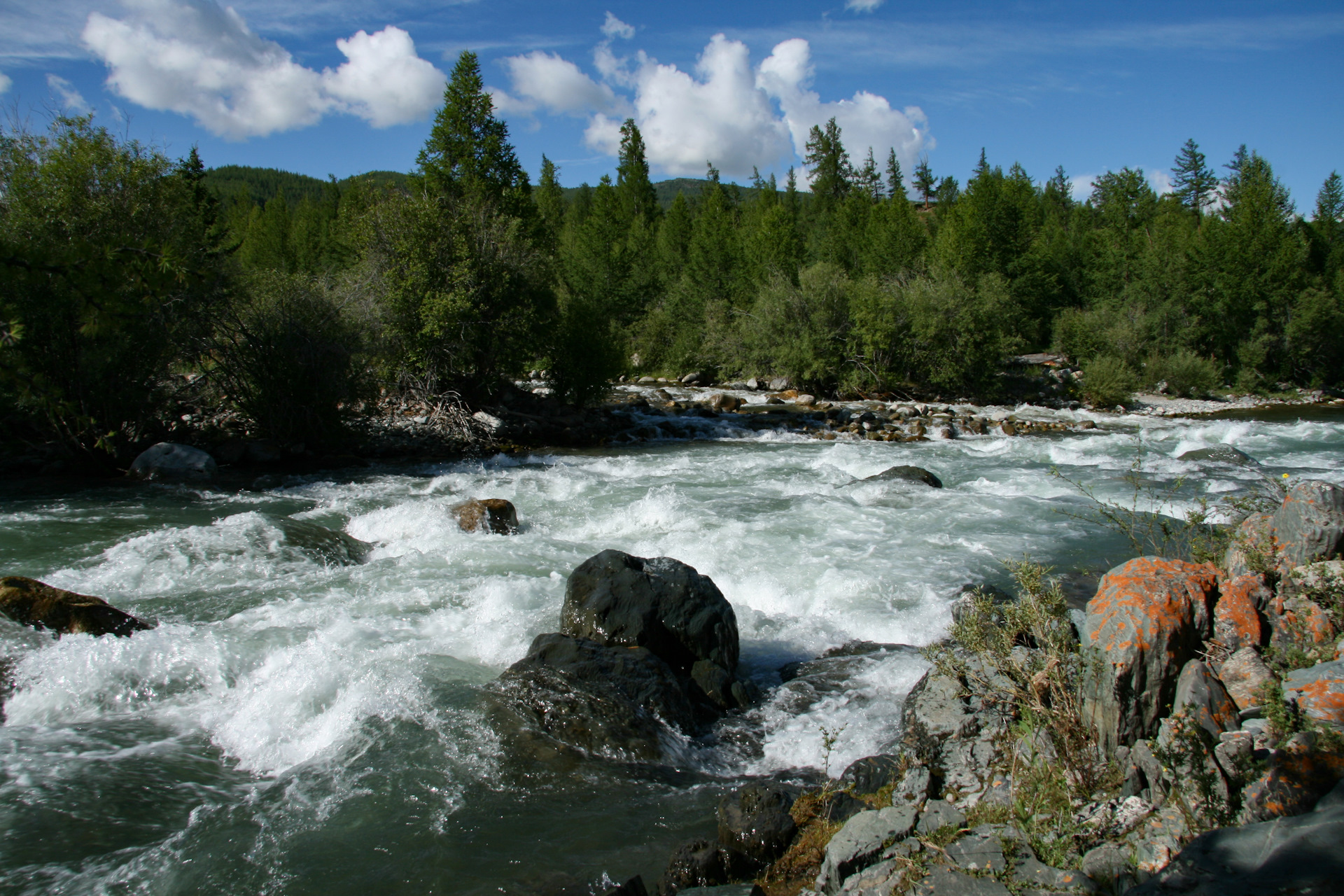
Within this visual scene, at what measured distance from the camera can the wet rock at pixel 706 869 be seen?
434 cm

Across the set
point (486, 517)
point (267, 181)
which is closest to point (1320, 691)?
point (486, 517)

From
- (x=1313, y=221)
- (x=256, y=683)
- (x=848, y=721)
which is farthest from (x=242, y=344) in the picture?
(x=1313, y=221)

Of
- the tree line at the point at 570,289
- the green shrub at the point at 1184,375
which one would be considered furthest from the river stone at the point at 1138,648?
the green shrub at the point at 1184,375

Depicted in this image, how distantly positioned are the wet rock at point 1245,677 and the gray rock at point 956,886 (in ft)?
5.89

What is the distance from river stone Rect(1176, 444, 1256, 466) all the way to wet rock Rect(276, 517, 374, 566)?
17333 mm

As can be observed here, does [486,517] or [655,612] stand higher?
[486,517]

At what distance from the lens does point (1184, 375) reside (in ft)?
107

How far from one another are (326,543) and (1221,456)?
60.7 feet

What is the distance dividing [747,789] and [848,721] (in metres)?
1.59

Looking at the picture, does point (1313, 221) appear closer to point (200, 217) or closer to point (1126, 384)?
point (1126, 384)

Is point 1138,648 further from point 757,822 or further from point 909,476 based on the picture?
point 909,476

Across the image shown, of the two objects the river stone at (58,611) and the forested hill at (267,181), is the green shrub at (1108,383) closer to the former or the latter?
the river stone at (58,611)

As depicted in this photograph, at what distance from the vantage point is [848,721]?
6.15m

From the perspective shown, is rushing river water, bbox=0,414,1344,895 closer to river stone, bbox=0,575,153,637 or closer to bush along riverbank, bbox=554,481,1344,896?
river stone, bbox=0,575,153,637
